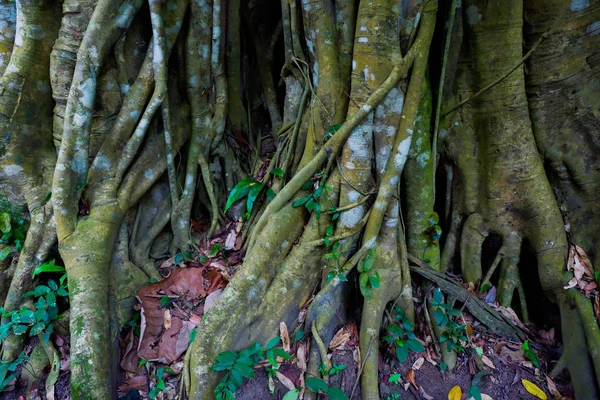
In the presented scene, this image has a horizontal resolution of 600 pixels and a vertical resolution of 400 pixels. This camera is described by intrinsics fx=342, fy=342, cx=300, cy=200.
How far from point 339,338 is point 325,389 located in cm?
43

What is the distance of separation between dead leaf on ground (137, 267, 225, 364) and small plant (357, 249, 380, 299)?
114 cm

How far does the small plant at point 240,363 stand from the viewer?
1998mm

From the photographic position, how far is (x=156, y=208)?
318 cm

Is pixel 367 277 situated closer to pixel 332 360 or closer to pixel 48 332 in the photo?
pixel 332 360

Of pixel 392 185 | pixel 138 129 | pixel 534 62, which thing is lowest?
pixel 392 185

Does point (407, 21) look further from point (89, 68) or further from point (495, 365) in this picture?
point (495, 365)

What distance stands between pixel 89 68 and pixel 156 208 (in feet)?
4.11

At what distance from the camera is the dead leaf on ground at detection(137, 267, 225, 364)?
246cm

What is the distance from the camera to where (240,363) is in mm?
2047

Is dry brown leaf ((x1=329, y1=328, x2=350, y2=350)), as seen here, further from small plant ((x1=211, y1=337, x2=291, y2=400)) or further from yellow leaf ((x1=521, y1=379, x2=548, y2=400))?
yellow leaf ((x1=521, y1=379, x2=548, y2=400))

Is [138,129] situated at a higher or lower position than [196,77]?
lower

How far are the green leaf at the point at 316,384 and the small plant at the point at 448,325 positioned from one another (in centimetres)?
100

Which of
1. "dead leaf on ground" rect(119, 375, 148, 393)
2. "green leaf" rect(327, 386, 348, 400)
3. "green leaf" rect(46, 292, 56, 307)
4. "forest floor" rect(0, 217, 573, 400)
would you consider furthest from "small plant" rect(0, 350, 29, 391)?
"green leaf" rect(327, 386, 348, 400)

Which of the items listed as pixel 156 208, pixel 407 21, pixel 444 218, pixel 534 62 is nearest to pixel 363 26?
pixel 407 21
